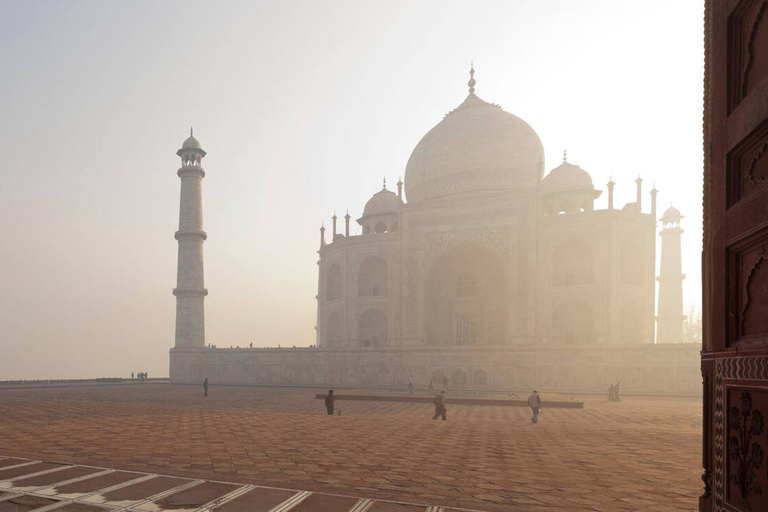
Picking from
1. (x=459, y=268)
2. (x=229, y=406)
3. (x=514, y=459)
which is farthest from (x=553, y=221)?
(x=514, y=459)

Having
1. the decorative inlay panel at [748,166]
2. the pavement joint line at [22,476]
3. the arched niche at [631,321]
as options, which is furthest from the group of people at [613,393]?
the decorative inlay panel at [748,166]

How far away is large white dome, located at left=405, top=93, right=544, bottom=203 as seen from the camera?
111 feet

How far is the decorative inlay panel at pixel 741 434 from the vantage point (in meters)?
2.17

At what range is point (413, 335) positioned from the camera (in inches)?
1165

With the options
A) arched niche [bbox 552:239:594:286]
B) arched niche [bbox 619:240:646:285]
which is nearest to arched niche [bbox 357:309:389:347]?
arched niche [bbox 552:239:594:286]

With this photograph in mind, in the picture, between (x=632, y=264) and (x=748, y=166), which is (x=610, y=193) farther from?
(x=748, y=166)

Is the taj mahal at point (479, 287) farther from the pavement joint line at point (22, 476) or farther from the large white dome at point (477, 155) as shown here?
the pavement joint line at point (22, 476)

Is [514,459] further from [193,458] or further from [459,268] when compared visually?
[459,268]

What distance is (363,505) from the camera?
4676 millimetres

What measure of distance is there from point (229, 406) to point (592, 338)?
2075cm

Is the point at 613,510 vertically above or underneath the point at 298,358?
above

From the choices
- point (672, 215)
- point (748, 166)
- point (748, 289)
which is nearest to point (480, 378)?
point (748, 289)

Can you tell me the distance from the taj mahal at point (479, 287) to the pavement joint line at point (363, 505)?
2088 centimetres

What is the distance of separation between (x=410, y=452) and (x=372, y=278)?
2749cm
